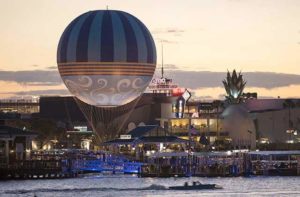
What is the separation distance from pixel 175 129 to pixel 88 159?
1896 inches

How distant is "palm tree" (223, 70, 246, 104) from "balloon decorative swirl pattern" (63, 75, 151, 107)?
72.0 metres

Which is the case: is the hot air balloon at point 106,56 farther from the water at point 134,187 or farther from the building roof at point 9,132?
the building roof at point 9,132

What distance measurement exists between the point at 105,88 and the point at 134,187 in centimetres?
1265

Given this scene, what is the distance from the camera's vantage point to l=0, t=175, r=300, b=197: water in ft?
249

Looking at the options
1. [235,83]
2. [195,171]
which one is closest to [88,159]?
[195,171]

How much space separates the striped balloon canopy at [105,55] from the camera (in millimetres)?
89500

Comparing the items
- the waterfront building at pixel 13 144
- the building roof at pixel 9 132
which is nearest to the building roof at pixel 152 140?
the waterfront building at pixel 13 144

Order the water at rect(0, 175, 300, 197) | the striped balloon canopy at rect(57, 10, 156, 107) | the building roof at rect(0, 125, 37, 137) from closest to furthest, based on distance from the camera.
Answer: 1. the water at rect(0, 175, 300, 197)
2. the striped balloon canopy at rect(57, 10, 156, 107)
3. the building roof at rect(0, 125, 37, 137)

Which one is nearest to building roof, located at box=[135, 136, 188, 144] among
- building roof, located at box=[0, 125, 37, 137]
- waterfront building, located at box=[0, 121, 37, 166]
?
waterfront building, located at box=[0, 121, 37, 166]

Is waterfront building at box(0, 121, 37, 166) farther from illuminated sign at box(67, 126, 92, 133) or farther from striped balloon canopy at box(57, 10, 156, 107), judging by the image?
illuminated sign at box(67, 126, 92, 133)

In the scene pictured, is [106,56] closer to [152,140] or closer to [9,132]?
[9,132]

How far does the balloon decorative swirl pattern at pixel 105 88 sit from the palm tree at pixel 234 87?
72049mm

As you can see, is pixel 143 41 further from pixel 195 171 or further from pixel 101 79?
pixel 195 171

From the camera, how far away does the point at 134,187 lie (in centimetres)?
8225
